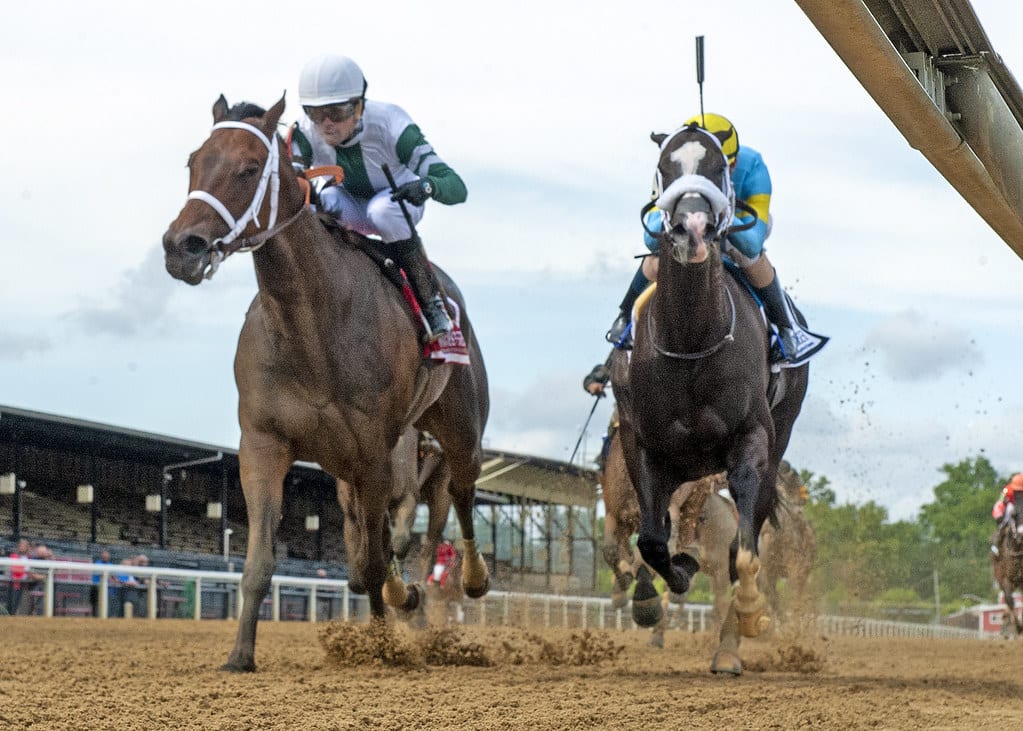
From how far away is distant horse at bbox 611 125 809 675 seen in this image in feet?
22.5

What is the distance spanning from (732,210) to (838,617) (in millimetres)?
29502

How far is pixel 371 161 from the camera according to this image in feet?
26.9

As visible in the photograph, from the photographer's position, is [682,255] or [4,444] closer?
[682,255]

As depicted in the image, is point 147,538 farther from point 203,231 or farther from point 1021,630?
point 203,231

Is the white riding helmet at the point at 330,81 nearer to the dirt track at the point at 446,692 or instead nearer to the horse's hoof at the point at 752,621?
the dirt track at the point at 446,692

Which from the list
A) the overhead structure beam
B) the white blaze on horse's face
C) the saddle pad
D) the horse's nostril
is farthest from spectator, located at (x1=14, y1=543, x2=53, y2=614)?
the overhead structure beam

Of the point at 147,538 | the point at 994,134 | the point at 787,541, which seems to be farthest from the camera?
the point at 147,538

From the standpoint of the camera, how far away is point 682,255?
658 cm

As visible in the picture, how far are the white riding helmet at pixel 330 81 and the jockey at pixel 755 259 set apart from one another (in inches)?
64.5

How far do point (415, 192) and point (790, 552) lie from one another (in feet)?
38.1

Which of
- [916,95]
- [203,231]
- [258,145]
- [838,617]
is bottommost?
[838,617]

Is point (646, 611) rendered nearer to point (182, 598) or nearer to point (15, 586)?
point (15, 586)

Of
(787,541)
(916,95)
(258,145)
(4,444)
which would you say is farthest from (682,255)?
(4,444)

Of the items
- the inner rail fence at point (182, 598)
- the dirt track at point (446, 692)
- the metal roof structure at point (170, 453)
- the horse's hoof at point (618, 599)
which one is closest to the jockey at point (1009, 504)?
the inner rail fence at point (182, 598)
